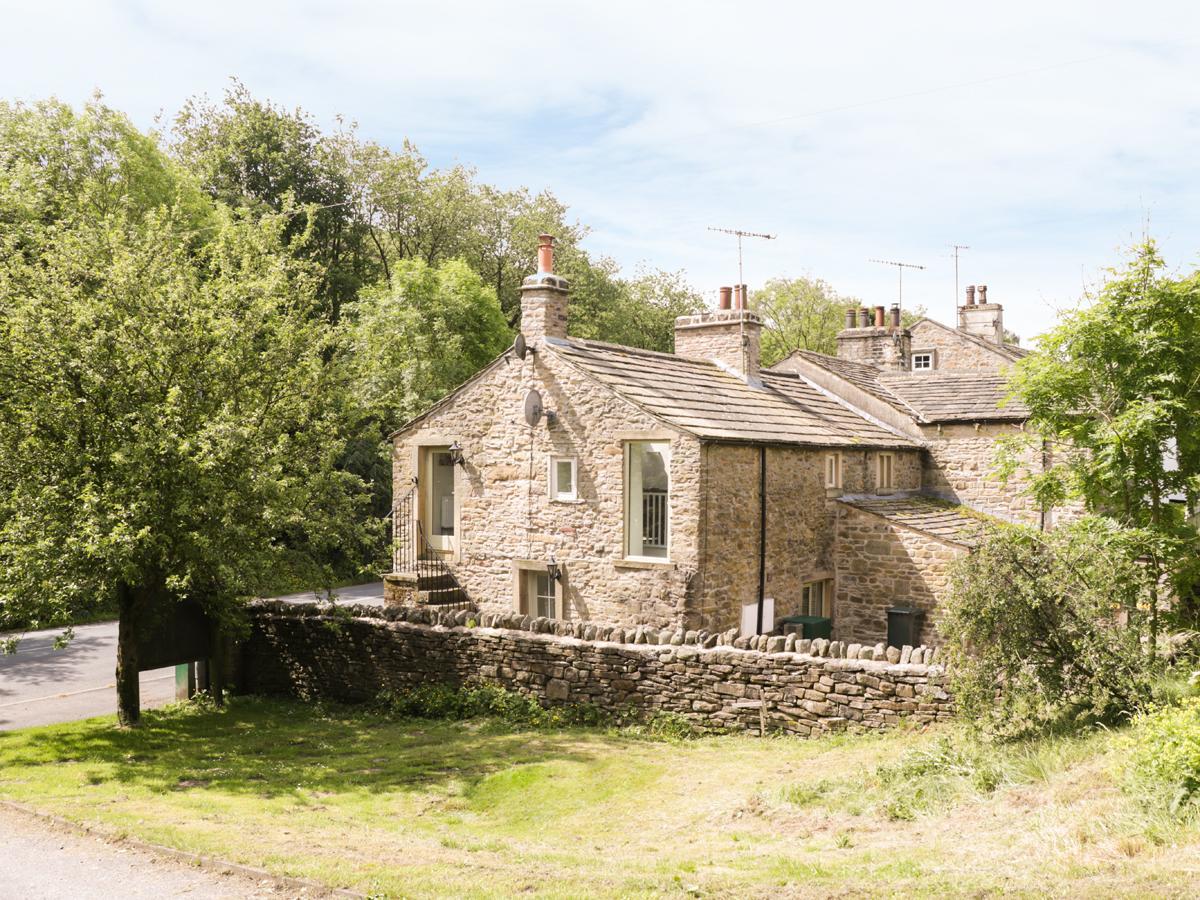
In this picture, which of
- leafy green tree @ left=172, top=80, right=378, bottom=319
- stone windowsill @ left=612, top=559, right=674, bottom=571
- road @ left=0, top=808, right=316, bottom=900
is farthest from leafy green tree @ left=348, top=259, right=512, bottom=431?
road @ left=0, top=808, right=316, bottom=900

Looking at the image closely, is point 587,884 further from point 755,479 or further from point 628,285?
point 628,285

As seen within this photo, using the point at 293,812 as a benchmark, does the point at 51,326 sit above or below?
above

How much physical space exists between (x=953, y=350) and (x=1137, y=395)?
25.2 m

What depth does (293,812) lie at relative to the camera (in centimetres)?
1091

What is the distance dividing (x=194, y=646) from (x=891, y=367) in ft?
74.0

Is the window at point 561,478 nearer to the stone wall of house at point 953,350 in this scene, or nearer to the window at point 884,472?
the window at point 884,472

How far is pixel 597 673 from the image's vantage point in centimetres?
1505

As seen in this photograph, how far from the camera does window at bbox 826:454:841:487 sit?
21.1 metres

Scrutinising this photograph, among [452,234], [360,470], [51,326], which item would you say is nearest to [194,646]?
[51,326]

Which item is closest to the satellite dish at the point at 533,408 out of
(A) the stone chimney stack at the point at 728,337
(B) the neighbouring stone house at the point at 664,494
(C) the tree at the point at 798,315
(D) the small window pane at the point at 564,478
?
(B) the neighbouring stone house at the point at 664,494

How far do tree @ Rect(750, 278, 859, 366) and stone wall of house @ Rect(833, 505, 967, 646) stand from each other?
4046cm

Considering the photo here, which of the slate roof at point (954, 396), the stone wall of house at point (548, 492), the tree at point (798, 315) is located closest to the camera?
the stone wall of house at point (548, 492)

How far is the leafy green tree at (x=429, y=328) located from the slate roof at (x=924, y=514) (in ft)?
60.0

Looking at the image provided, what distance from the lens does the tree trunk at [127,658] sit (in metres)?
15.3
